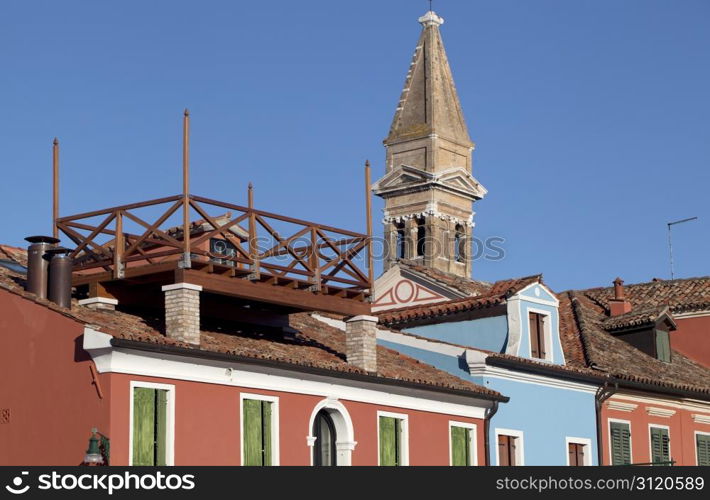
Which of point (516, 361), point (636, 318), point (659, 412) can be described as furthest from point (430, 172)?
point (516, 361)

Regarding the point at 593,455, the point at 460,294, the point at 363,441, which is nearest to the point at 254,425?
the point at 363,441

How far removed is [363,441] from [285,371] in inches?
102

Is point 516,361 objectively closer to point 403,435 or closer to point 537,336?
point 537,336

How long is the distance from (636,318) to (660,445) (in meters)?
5.10

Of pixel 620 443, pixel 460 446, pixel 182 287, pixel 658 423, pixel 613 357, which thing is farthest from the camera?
pixel 613 357

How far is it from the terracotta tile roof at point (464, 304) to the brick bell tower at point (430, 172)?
44883 mm

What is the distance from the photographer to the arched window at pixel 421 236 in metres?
85.3

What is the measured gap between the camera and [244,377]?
27891mm

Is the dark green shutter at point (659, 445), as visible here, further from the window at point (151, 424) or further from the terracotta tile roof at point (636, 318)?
the window at point (151, 424)

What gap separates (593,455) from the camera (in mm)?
36531

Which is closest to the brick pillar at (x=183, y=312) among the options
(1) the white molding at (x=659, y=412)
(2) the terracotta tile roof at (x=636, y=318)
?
(1) the white molding at (x=659, y=412)

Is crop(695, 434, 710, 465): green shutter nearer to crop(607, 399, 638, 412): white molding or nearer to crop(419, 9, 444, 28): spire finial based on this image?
crop(607, 399, 638, 412): white molding

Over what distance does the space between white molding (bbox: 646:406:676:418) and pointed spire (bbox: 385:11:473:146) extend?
4948 centimetres
